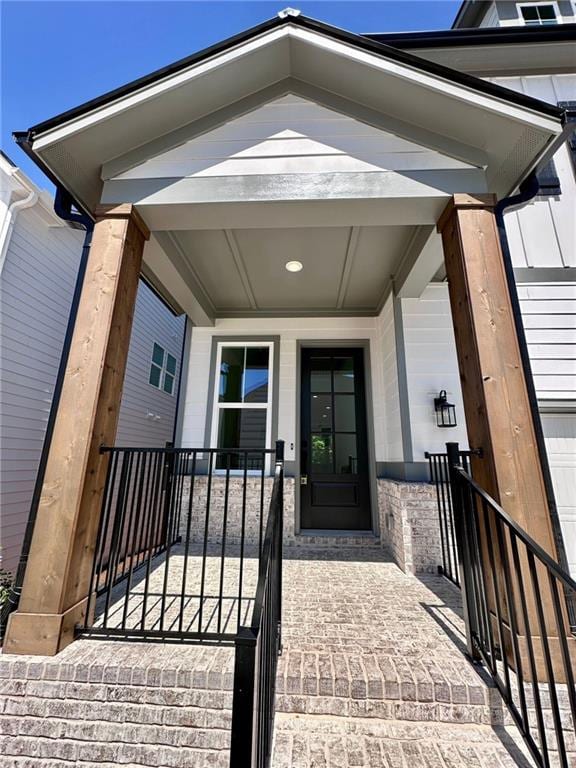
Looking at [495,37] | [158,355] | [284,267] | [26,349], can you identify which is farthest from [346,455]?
[158,355]

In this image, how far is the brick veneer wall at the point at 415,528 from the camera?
119 inches

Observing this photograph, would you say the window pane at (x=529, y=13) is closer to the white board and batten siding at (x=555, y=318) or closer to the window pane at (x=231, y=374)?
the white board and batten siding at (x=555, y=318)

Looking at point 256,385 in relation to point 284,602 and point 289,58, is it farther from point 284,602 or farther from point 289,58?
point 289,58

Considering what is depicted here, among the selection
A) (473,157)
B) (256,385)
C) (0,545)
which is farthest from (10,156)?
(473,157)

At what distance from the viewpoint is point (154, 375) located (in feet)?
25.4

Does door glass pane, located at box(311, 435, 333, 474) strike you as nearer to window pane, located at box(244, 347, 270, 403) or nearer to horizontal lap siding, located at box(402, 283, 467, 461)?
window pane, located at box(244, 347, 270, 403)

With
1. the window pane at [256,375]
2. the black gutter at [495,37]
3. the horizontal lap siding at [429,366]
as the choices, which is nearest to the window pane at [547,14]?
the black gutter at [495,37]

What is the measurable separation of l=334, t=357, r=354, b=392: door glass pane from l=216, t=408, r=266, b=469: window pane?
1134 millimetres

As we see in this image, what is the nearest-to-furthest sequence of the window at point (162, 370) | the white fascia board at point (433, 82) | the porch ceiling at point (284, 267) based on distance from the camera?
the white fascia board at point (433, 82) < the porch ceiling at point (284, 267) < the window at point (162, 370)

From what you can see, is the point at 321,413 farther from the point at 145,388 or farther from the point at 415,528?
the point at 145,388

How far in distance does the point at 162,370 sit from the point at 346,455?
5.64m

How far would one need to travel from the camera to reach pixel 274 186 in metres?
2.35

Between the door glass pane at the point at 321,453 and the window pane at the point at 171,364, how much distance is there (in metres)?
5.47

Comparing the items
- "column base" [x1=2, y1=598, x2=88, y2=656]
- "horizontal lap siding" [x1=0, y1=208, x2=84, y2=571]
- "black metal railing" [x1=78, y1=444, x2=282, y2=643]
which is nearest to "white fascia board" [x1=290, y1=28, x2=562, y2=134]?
"black metal railing" [x1=78, y1=444, x2=282, y2=643]
